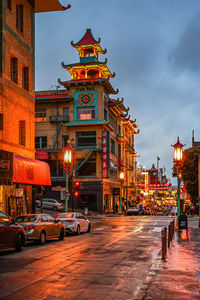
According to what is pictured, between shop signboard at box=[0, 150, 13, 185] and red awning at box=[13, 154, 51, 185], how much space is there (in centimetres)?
81

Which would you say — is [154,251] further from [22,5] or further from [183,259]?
[22,5]

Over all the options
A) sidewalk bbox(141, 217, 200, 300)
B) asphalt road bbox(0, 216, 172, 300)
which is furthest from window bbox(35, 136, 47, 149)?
sidewalk bbox(141, 217, 200, 300)

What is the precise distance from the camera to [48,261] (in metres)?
13.5

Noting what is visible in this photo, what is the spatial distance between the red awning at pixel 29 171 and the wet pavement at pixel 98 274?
884 cm

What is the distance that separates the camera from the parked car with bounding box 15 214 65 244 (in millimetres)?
18875

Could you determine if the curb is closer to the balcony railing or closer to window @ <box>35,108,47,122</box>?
the balcony railing

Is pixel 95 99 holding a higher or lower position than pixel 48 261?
higher

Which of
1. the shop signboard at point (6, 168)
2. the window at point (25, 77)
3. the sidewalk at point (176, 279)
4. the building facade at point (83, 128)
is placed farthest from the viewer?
the building facade at point (83, 128)

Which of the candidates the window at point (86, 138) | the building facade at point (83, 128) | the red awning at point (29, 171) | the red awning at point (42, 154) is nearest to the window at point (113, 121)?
the building facade at point (83, 128)

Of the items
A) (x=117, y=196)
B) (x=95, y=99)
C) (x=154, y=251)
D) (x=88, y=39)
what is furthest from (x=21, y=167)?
(x=117, y=196)

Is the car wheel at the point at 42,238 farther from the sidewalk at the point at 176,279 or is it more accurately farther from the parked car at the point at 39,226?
Result: the sidewalk at the point at 176,279

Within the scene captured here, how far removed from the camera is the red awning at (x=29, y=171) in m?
25.0

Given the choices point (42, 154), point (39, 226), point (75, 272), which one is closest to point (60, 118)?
point (42, 154)

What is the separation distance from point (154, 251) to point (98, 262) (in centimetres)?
410
